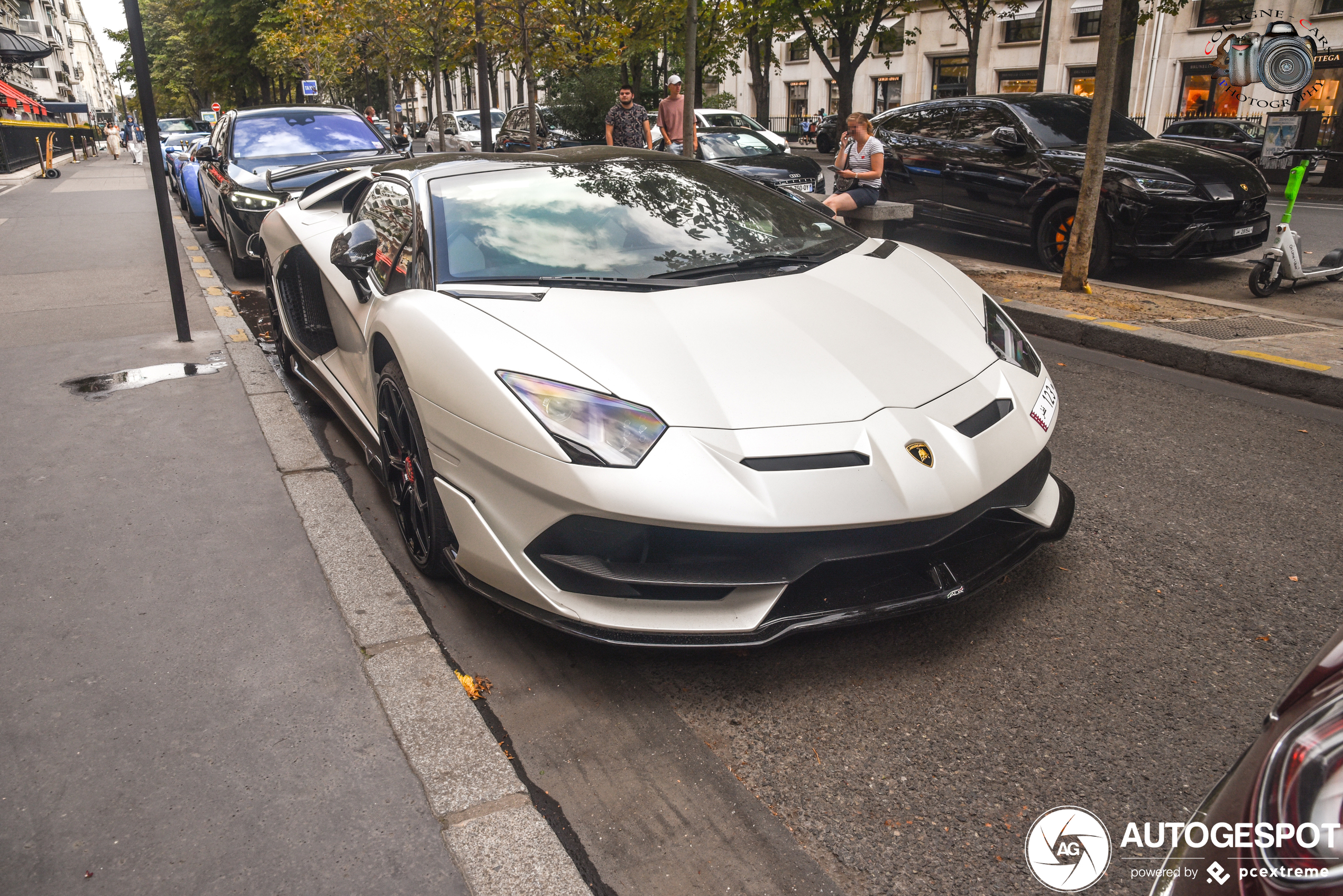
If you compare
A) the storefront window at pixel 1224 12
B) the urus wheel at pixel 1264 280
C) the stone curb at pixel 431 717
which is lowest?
the stone curb at pixel 431 717

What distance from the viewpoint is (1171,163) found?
8.38 metres

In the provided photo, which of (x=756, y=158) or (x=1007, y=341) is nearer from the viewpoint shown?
(x=1007, y=341)

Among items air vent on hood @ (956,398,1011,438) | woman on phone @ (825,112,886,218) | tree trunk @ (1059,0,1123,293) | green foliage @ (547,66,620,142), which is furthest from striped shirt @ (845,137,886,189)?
green foliage @ (547,66,620,142)

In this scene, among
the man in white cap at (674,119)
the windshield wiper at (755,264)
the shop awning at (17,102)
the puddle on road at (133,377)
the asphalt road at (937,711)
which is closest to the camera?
the asphalt road at (937,711)

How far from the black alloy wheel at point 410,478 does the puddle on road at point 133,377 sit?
272 centimetres

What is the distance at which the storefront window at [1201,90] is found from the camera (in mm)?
31547

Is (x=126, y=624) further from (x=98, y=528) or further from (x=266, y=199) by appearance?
(x=266, y=199)

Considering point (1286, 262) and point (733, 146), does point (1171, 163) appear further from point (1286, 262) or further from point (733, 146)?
point (733, 146)

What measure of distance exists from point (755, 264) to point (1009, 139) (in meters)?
6.80

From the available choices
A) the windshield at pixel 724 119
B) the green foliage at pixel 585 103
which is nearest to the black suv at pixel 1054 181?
the windshield at pixel 724 119

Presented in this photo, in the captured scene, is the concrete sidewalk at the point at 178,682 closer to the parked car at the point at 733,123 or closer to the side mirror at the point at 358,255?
the side mirror at the point at 358,255

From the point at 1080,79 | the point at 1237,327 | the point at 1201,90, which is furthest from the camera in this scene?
the point at 1080,79

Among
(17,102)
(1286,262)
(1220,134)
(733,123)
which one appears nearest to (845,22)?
(1220,134)

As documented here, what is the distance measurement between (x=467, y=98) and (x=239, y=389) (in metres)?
72.2
